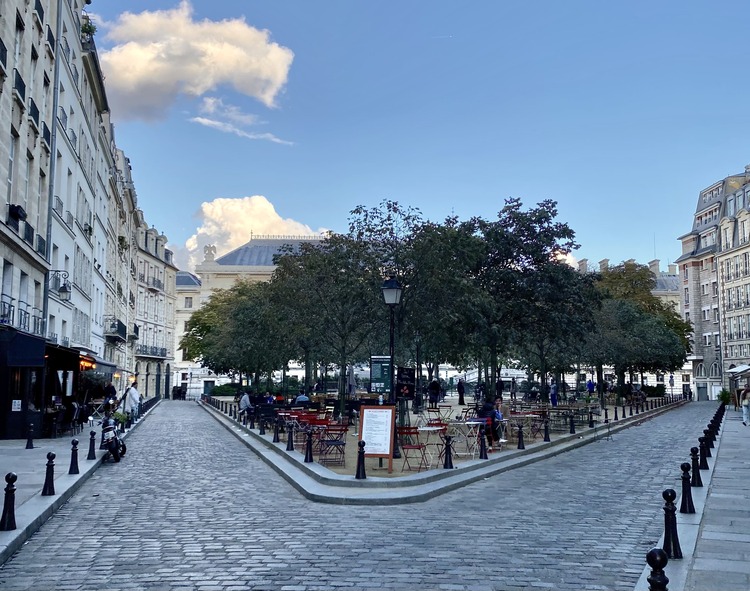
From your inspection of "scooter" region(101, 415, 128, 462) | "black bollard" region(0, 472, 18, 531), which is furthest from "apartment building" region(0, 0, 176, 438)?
"black bollard" region(0, 472, 18, 531)

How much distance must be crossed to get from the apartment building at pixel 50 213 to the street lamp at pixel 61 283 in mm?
73

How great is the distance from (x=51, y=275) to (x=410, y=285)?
1469cm

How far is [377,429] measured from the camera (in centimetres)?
1477

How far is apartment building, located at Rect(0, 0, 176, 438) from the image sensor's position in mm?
21406

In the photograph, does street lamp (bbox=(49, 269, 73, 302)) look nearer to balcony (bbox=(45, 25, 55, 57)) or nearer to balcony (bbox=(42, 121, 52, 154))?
balcony (bbox=(42, 121, 52, 154))

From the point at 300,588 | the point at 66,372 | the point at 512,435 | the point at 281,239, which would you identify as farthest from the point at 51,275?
the point at 281,239

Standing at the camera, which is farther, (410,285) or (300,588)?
(410,285)

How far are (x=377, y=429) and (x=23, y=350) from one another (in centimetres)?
1084

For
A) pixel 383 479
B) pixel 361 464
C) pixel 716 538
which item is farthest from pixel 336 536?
pixel 716 538

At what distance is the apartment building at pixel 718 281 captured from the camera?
69.5m

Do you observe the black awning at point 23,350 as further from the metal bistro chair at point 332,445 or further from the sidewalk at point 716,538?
the sidewalk at point 716,538

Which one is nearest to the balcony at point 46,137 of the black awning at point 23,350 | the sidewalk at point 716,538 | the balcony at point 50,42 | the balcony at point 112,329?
the balcony at point 50,42

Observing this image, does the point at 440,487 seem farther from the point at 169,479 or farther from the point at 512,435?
Answer: the point at 512,435

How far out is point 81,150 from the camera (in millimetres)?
34156
